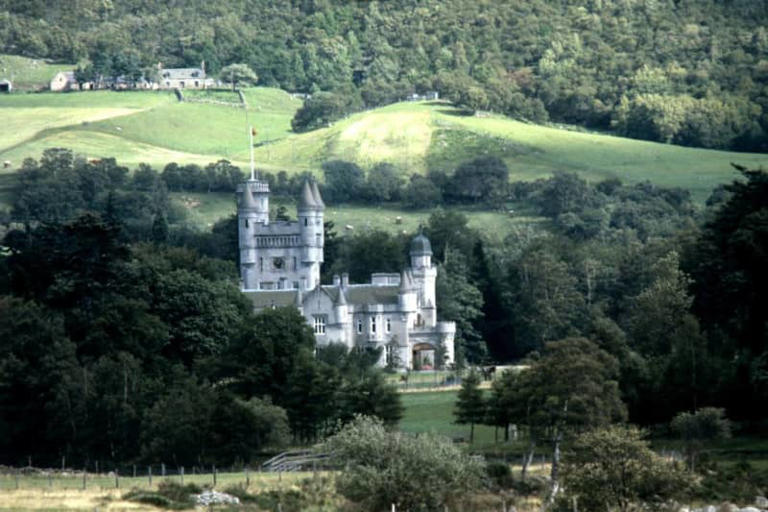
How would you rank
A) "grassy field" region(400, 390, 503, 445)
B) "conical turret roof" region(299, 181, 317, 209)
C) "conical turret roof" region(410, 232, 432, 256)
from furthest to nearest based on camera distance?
"conical turret roof" region(299, 181, 317, 209) < "conical turret roof" region(410, 232, 432, 256) < "grassy field" region(400, 390, 503, 445)

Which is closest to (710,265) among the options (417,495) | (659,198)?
(417,495)

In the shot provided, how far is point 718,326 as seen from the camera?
101312 millimetres

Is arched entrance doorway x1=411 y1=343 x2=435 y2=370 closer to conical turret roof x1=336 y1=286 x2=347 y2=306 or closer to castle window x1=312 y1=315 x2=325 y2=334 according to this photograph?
conical turret roof x1=336 y1=286 x2=347 y2=306

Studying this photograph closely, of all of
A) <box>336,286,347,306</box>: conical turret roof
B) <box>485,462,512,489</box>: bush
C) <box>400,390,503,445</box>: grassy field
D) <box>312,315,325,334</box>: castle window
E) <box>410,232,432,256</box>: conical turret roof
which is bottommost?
<box>485,462,512,489</box>: bush

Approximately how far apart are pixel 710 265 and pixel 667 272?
22.9 m

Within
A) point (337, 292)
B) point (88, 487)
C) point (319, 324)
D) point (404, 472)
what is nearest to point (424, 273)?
point (337, 292)

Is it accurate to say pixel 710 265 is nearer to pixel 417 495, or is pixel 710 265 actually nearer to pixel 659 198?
pixel 417 495

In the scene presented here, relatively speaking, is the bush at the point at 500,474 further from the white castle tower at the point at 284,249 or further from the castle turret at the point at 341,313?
the white castle tower at the point at 284,249

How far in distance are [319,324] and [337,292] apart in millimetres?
2887

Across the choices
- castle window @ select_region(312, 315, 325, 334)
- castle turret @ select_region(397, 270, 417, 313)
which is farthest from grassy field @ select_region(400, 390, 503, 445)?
castle turret @ select_region(397, 270, 417, 313)

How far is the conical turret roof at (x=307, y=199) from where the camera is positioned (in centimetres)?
15100

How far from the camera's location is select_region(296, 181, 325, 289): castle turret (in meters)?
A: 150

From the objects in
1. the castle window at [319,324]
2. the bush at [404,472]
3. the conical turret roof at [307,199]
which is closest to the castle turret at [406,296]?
the castle window at [319,324]

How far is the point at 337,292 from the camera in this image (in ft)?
461
